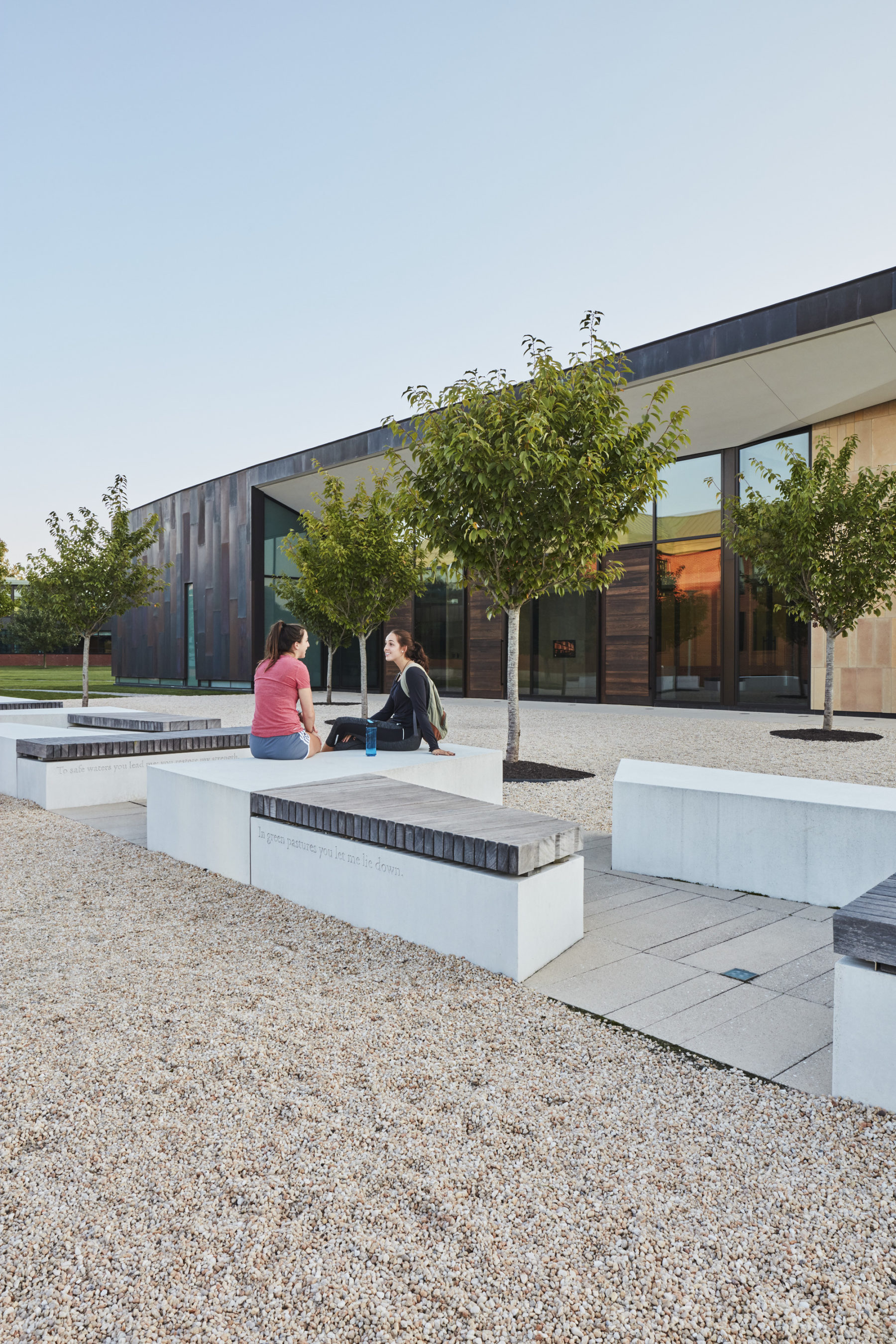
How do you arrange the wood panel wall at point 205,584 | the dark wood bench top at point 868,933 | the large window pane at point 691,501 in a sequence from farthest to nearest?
the wood panel wall at point 205,584 → the large window pane at point 691,501 → the dark wood bench top at point 868,933

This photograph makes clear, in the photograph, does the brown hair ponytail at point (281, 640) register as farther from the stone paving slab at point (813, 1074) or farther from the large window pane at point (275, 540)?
the large window pane at point (275, 540)

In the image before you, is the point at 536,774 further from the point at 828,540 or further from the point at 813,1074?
Answer: the point at 828,540

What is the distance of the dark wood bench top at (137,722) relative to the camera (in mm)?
9031

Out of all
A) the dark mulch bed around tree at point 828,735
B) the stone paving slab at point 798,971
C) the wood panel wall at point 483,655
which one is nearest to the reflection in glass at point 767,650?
the dark mulch bed around tree at point 828,735

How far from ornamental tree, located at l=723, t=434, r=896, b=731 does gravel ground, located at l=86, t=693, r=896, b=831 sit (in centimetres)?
214

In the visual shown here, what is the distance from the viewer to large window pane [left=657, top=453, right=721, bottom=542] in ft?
64.8

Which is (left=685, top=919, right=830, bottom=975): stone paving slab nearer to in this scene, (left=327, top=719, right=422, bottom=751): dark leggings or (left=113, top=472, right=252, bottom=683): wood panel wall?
(left=327, top=719, right=422, bottom=751): dark leggings

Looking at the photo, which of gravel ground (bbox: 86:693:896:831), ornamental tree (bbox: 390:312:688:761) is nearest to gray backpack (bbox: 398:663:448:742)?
gravel ground (bbox: 86:693:896:831)

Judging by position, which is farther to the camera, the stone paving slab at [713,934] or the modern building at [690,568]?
the modern building at [690,568]

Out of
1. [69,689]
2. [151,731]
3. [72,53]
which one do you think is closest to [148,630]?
[69,689]

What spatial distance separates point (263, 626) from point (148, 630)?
8.52 m

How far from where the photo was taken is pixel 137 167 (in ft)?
50.2

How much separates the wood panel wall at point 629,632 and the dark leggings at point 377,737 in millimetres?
14652

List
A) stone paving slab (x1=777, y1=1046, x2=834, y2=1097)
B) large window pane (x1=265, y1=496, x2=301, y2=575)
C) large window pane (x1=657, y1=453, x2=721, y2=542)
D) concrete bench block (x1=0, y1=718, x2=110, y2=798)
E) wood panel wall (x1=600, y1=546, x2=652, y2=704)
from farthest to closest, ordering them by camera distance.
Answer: large window pane (x1=265, y1=496, x2=301, y2=575) → wood panel wall (x1=600, y1=546, x2=652, y2=704) → large window pane (x1=657, y1=453, x2=721, y2=542) → concrete bench block (x1=0, y1=718, x2=110, y2=798) → stone paving slab (x1=777, y1=1046, x2=834, y2=1097)
